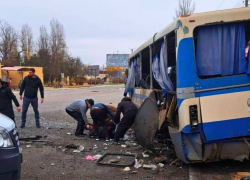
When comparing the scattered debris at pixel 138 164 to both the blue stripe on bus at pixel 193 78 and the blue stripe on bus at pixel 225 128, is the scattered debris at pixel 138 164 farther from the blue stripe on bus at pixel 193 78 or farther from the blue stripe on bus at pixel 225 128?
the blue stripe on bus at pixel 193 78

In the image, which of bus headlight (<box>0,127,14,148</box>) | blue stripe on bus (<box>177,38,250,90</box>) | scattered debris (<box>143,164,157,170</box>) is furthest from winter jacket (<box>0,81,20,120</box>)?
blue stripe on bus (<box>177,38,250,90</box>)

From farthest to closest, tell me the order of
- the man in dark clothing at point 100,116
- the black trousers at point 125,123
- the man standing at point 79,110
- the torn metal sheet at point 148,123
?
1. the man standing at point 79,110
2. the man in dark clothing at point 100,116
3. the black trousers at point 125,123
4. the torn metal sheet at point 148,123

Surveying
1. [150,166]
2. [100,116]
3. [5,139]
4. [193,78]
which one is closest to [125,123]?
[100,116]

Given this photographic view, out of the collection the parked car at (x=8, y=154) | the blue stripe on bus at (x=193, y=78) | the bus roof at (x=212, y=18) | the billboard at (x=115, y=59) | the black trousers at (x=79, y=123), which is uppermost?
the billboard at (x=115, y=59)

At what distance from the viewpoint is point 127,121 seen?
7.44 meters

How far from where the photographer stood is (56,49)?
52375 millimetres

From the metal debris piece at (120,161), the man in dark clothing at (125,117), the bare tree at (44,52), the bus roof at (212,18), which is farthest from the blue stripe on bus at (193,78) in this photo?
the bare tree at (44,52)

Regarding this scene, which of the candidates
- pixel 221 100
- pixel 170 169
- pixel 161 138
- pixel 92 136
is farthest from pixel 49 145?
pixel 221 100

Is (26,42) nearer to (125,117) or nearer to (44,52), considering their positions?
(44,52)

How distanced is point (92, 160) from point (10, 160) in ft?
9.20

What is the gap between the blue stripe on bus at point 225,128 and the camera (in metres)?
4.87

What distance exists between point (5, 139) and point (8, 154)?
193mm

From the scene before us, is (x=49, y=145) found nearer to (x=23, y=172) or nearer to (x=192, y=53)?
(x=23, y=172)

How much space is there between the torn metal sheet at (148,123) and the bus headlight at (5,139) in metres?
2.93
